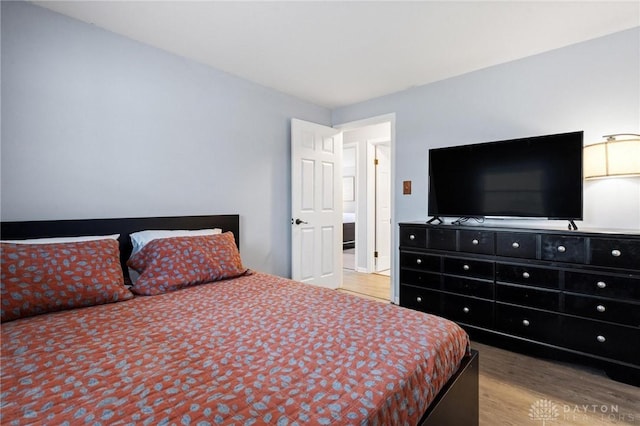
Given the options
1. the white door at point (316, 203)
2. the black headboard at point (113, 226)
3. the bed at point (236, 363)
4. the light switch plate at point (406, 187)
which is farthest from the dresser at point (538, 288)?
the black headboard at point (113, 226)

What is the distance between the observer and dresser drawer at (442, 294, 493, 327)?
2504mm

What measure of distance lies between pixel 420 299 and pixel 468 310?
42 centimetres

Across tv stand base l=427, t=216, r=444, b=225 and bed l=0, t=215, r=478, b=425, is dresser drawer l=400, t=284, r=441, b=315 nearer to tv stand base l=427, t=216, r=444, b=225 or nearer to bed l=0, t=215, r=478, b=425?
tv stand base l=427, t=216, r=444, b=225

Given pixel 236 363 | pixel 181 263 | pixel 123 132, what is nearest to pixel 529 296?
pixel 236 363

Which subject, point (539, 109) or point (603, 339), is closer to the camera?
point (603, 339)

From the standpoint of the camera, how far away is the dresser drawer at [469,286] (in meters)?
2.50

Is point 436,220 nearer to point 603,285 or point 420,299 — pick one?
point 420,299

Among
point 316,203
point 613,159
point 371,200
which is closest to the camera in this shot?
Answer: point 613,159

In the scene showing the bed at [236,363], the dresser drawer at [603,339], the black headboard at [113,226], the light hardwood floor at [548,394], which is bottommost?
the light hardwood floor at [548,394]

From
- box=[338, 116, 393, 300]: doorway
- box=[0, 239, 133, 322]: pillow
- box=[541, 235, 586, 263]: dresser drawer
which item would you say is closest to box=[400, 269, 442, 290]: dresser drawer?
box=[541, 235, 586, 263]: dresser drawer

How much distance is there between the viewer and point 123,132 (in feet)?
7.80

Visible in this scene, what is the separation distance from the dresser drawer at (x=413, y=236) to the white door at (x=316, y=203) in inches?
46.6

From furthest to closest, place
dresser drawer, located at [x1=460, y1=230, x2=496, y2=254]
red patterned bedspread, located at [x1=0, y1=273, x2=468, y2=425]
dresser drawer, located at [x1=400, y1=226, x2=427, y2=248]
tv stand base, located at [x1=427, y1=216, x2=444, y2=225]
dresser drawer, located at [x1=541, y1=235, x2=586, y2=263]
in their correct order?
tv stand base, located at [x1=427, y1=216, x2=444, y2=225], dresser drawer, located at [x1=400, y1=226, x2=427, y2=248], dresser drawer, located at [x1=460, y1=230, x2=496, y2=254], dresser drawer, located at [x1=541, y1=235, x2=586, y2=263], red patterned bedspread, located at [x1=0, y1=273, x2=468, y2=425]

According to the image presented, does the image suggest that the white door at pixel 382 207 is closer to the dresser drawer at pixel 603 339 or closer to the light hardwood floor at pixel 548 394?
the light hardwood floor at pixel 548 394
